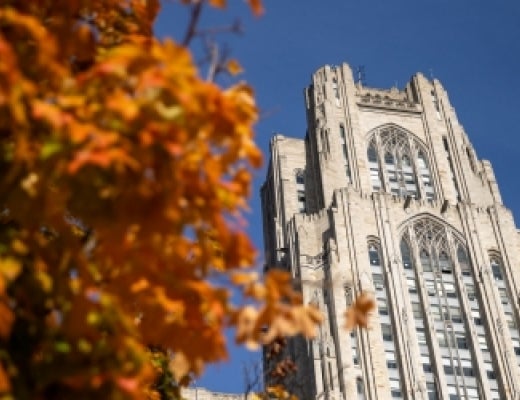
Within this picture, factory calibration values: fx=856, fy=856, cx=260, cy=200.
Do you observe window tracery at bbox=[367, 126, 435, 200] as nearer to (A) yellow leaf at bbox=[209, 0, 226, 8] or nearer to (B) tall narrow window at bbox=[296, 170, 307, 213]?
(B) tall narrow window at bbox=[296, 170, 307, 213]

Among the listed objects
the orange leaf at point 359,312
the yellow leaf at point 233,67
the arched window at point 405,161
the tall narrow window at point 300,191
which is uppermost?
the arched window at point 405,161

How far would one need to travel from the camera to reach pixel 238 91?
4410mm

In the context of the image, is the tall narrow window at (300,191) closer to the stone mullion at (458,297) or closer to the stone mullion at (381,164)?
the stone mullion at (381,164)

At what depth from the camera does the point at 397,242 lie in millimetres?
51156

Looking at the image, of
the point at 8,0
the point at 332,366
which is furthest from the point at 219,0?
the point at 332,366

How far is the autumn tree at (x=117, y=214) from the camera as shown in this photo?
378cm

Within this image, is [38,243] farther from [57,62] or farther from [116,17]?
[116,17]

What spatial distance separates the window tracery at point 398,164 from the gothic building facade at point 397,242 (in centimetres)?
10

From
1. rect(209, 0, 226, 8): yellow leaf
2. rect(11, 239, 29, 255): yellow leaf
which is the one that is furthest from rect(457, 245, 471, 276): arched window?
rect(11, 239, 29, 255): yellow leaf

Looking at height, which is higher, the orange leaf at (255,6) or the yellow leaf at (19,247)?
the orange leaf at (255,6)

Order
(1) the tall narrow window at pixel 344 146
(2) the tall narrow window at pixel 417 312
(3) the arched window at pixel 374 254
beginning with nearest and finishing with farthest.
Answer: (2) the tall narrow window at pixel 417 312 → (3) the arched window at pixel 374 254 → (1) the tall narrow window at pixel 344 146

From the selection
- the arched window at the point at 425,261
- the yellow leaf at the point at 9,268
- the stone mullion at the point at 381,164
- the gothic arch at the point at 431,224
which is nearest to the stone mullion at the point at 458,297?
the gothic arch at the point at 431,224

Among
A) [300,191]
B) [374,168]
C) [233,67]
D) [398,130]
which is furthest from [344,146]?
[233,67]

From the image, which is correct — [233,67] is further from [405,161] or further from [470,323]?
[405,161]
